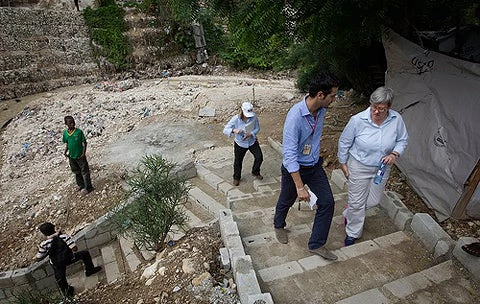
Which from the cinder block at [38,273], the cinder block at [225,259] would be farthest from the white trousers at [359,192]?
the cinder block at [38,273]

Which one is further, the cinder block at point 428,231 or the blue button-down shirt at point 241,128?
the blue button-down shirt at point 241,128

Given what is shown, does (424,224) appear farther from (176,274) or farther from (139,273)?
(139,273)

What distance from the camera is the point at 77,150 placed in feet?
18.3

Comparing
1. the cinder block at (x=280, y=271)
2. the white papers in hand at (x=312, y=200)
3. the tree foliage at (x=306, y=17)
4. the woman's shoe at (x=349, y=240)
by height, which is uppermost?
the tree foliage at (x=306, y=17)

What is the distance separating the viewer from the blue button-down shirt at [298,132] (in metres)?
2.50

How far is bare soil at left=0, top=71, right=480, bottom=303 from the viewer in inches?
119

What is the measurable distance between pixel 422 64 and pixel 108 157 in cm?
654

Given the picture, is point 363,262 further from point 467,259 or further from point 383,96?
point 383,96

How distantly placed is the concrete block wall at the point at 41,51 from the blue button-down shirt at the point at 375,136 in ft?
46.8

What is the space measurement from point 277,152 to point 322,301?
401 cm

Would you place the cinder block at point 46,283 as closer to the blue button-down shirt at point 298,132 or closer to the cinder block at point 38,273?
the cinder block at point 38,273

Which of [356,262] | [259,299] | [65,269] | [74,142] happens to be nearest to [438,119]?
[356,262]

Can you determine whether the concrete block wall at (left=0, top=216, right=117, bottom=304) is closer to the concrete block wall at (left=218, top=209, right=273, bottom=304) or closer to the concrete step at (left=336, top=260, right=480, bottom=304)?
the concrete block wall at (left=218, top=209, right=273, bottom=304)

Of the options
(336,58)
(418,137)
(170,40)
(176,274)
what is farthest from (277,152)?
(170,40)
